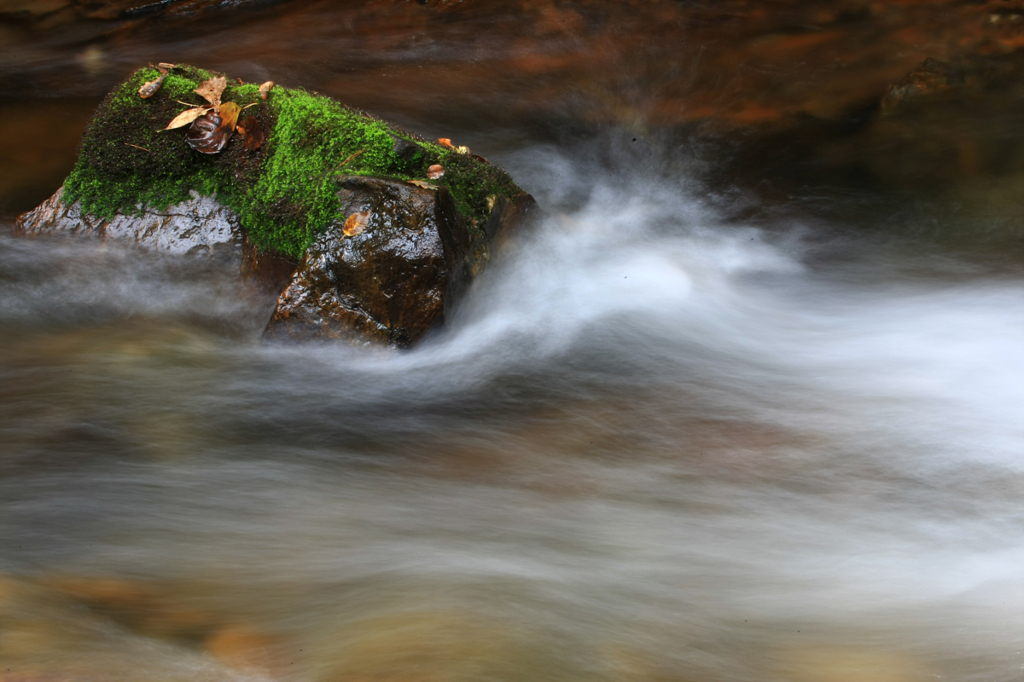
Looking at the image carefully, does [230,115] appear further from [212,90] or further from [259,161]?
[259,161]

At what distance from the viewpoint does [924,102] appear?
20.2 ft

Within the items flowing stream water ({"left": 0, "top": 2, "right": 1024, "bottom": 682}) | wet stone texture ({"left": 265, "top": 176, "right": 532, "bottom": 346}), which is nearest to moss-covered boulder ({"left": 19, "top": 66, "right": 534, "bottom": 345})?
wet stone texture ({"left": 265, "top": 176, "right": 532, "bottom": 346})

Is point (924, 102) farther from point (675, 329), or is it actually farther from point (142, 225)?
point (142, 225)

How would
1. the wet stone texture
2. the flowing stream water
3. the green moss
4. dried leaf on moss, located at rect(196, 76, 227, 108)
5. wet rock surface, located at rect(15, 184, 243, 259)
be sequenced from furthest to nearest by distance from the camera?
dried leaf on moss, located at rect(196, 76, 227, 108)
wet rock surface, located at rect(15, 184, 243, 259)
the green moss
the wet stone texture
the flowing stream water

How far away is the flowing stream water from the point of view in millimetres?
2367

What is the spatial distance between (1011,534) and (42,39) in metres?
8.18

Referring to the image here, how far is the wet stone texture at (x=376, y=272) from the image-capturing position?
12.8 ft

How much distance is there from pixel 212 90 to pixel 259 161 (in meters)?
0.53

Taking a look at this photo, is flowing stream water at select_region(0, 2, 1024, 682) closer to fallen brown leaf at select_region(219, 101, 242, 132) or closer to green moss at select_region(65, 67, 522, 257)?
green moss at select_region(65, 67, 522, 257)

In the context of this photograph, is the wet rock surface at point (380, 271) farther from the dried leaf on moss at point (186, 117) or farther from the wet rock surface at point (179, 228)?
the dried leaf on moss at point (186, 117)

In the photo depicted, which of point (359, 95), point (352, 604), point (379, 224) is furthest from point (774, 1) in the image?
point (352, 604)

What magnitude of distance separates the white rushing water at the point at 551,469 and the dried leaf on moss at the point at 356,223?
57cm

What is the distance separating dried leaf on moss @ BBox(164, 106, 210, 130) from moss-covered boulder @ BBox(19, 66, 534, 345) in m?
0.05

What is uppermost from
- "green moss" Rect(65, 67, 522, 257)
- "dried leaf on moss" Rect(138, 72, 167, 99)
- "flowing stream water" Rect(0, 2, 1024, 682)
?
"dried leaf on moss" Rect(138, 72, 167, 99)
